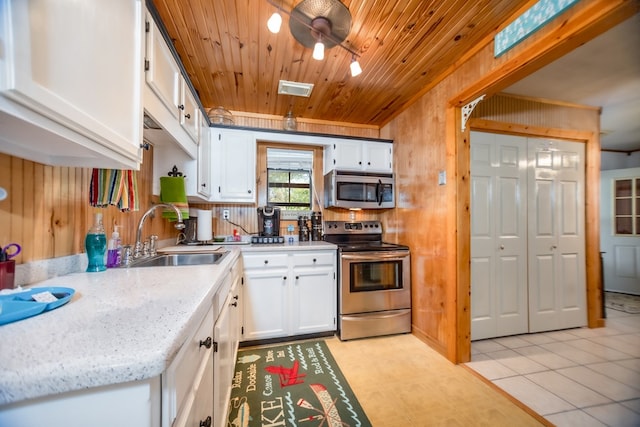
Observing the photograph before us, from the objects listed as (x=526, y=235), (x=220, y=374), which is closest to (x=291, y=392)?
(x=220, y=374)

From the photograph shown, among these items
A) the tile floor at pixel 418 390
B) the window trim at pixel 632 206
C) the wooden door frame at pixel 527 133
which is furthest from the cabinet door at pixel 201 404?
the window trim at pixel 632 206

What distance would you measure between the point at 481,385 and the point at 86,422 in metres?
2.18

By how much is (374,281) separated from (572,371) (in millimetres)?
1597

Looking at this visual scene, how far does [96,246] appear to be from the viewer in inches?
44.6

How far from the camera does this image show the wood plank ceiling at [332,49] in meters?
1.48

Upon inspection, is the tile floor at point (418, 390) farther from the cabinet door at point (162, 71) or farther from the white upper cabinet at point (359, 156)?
the cabinet door at point (162, 71)

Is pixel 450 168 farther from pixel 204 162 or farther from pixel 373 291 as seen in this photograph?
pixel 204 162

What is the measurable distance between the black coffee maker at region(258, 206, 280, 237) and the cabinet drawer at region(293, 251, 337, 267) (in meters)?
0.54

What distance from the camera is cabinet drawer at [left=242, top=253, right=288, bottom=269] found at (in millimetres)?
2221

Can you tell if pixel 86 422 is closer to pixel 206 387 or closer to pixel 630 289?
pixel 206 387

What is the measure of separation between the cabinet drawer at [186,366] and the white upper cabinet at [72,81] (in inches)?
25.9

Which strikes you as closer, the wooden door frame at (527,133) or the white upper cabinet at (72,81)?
the white upper cabinet at (72,81)

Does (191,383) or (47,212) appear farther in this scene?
(47,212)

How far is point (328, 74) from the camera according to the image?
2145 millimetres
